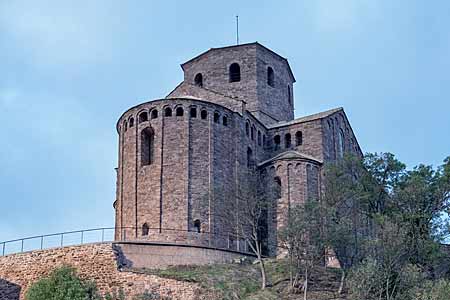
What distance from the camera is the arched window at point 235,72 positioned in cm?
4716

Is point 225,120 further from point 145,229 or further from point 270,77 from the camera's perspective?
point 270,77

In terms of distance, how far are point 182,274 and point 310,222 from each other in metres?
5.39

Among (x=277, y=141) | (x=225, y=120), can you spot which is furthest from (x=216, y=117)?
(x=277, y=141)

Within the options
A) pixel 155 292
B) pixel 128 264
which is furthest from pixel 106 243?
pixel 155 292

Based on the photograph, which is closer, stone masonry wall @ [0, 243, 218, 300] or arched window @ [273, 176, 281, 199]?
stone masonry wall @ [0, 243, 218, 300]

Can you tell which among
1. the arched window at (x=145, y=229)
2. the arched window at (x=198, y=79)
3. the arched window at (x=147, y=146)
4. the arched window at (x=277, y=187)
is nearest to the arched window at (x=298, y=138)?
the arched window at (x=277, y=187)

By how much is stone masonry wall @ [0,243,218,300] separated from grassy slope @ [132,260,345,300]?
50 centimetres

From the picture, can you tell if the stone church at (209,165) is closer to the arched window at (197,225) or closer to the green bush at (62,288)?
the arched window at (197,225)

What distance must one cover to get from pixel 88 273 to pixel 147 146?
9.01 m

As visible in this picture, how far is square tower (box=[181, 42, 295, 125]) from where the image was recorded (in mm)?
46562

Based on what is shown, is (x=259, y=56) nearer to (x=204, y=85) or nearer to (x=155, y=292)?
(x=204, y=85)

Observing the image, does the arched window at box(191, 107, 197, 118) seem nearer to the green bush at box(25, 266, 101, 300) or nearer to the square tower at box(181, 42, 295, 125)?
A: the square tower at box(181, 42, 295, 125)

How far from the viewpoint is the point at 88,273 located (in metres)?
33.8

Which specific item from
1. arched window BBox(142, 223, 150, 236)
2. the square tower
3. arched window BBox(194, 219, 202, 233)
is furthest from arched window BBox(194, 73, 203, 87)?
arched window BBox(142, 223, 150, 236)
